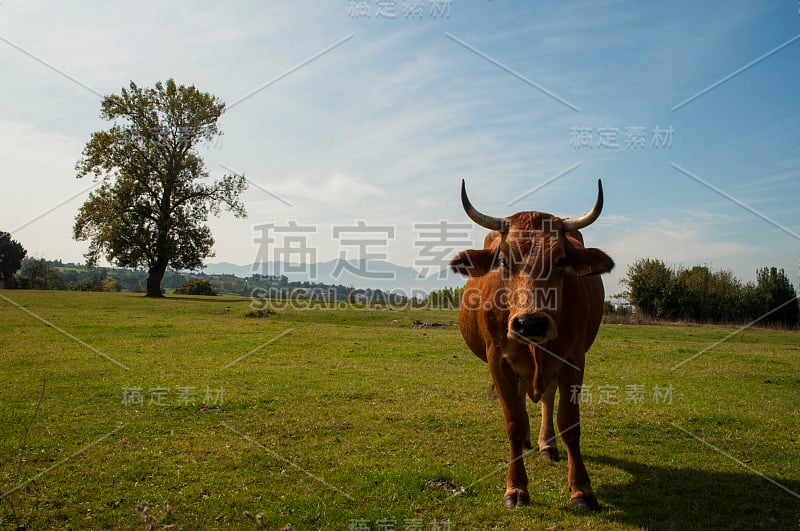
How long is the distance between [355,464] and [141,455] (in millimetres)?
2788

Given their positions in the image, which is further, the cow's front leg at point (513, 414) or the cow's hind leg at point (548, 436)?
the cow's hind leg at point (548, 436)

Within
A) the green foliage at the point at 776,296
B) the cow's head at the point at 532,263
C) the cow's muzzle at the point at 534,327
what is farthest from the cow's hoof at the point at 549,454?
the green foliage at the point at 776,296

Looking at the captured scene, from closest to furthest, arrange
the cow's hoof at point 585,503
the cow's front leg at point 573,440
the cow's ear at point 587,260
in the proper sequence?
the cow's hoof at point 585,503 → the cow's front leg at point 573,440 → the cow's ear at point 587,260

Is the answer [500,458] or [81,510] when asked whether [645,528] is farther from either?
[81,510]

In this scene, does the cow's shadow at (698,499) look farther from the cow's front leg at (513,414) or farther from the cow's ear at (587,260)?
the cow's ear at (587,260)

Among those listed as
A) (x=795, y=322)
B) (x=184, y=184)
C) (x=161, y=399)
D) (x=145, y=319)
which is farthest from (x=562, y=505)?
(x=795, y=322)

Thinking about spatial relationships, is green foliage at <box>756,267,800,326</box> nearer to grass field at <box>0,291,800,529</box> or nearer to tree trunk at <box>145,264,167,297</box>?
grass field at <box>0,291,800,529</box>

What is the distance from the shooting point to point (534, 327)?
208 inches

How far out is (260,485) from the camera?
6445 millimetres

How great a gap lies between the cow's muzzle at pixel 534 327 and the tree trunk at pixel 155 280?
39.1m

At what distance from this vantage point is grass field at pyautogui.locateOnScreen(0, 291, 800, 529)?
5.84 m

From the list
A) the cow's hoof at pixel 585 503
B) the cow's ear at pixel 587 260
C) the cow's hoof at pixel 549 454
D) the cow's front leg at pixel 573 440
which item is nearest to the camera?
the cow's hoof at pixel 585 503

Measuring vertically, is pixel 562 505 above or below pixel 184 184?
below

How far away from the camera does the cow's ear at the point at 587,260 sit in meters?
6.25
